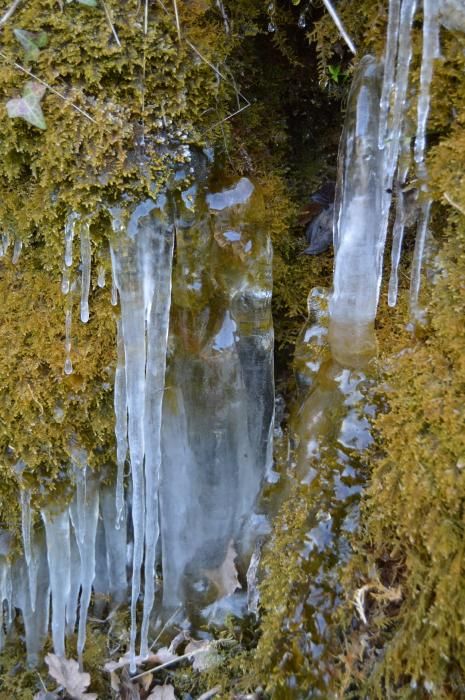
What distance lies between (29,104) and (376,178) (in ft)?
4.10

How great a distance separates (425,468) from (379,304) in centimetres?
68

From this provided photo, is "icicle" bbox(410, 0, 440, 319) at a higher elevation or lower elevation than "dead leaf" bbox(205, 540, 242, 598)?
higher

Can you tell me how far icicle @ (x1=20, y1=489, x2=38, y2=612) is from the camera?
238cm

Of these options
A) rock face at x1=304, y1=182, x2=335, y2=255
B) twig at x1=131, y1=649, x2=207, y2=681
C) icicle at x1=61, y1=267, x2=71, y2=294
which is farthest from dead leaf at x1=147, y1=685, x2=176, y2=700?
rock face at x1=304, y1=182, x2=335, y2=255

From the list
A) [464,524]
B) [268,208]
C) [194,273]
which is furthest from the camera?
[268,208]

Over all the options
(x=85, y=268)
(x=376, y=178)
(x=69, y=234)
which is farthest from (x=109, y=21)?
(x=376, y=178)

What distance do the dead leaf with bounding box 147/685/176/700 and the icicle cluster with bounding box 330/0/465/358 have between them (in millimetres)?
1678

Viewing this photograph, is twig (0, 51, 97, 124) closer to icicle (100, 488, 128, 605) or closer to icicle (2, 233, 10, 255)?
icicle (2, 233, 10, 255)

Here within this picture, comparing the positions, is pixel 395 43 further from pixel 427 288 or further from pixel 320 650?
pixel 320 650

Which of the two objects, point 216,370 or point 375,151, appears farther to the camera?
point 216,370

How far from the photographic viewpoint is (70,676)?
8.25 ft

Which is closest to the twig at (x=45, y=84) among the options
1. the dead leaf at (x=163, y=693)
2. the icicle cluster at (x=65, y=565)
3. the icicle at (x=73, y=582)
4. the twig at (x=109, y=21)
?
the twig at (x=109, y=21)

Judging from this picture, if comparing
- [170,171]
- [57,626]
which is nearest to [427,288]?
[170,171]

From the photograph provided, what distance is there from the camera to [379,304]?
206 cm
